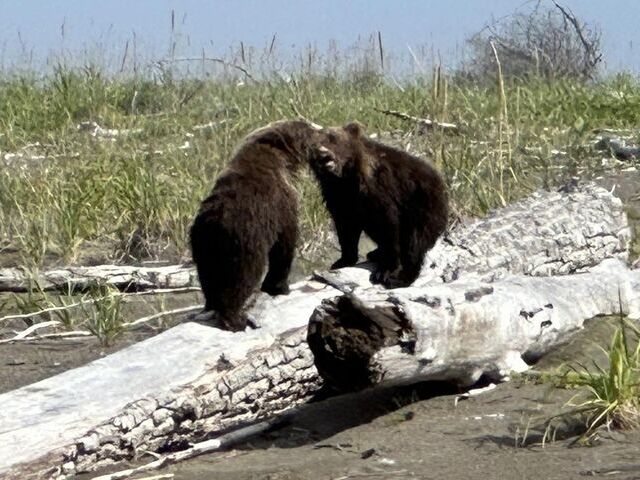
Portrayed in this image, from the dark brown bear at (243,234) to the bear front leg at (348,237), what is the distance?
49 centimetres

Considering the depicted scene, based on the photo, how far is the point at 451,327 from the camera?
4.92 meters

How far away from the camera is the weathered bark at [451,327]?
4562 millimetres

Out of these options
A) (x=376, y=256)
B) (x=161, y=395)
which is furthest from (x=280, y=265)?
(x=161, y=395)

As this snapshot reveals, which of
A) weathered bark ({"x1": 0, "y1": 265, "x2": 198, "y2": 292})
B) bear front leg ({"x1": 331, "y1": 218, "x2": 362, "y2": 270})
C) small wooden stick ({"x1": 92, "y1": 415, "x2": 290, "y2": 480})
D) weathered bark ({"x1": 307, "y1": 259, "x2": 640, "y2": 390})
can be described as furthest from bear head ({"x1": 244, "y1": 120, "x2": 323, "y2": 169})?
weathered bark ({"x1": 0, "y1": 265, "x2": 198, "y2": 292})

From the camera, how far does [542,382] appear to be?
5258mm

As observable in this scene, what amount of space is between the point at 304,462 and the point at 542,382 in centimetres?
116

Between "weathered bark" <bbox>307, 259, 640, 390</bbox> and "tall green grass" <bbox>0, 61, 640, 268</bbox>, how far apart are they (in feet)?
5.02

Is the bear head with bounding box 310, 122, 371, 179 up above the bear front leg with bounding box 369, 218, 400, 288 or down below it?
above

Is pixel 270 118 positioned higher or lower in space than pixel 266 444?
higher

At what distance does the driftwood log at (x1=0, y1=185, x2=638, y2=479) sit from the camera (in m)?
4.43

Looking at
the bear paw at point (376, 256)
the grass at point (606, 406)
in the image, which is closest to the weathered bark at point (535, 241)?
the bear paw at point (376, 256)

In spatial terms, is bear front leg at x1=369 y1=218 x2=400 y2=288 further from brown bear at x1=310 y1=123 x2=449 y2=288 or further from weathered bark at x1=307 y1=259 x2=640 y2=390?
weathered bark at x1=307 y1=259 x2=640 y2=390

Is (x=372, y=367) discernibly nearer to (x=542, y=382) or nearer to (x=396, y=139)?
(x=542, y=382)

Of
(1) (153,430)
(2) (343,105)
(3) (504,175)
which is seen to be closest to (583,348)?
(1) (153,430)
